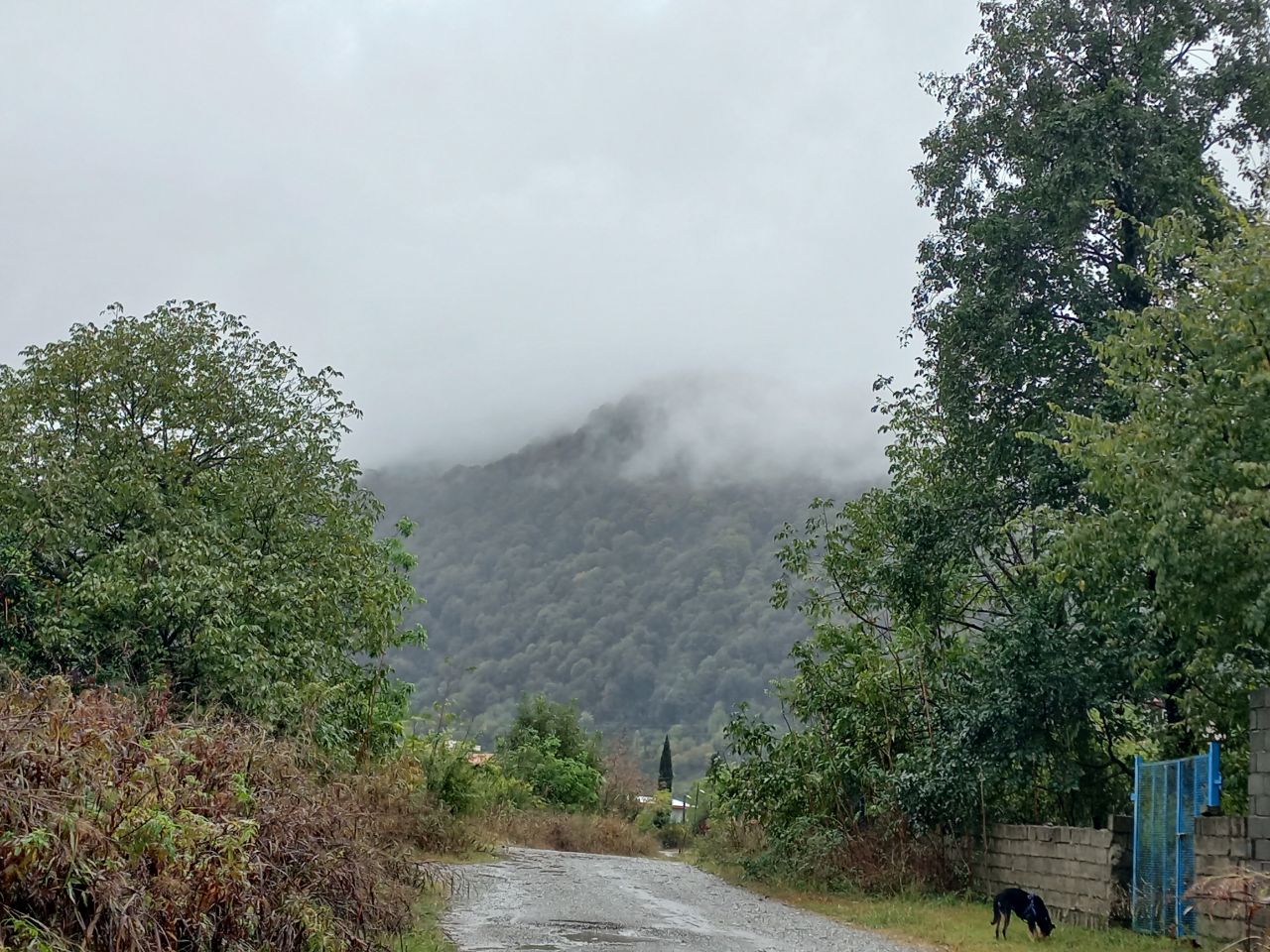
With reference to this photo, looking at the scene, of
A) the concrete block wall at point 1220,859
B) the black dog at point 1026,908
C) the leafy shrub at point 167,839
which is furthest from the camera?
the black dog at point 1026,908

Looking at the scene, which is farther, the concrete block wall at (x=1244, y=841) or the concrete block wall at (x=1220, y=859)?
the concrete block wall at (x=1220, y=859)

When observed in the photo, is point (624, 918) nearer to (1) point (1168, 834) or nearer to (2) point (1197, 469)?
(1) point (1168, 834)

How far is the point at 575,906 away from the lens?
51.0ft

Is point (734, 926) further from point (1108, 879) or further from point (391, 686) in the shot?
point (391, 686)

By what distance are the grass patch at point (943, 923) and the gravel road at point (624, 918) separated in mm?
493

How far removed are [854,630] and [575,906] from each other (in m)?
9.41

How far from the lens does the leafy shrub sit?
6121mm

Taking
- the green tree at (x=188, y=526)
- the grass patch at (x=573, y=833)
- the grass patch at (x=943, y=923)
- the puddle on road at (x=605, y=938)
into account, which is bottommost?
the grass patch at (x=573, y=833)

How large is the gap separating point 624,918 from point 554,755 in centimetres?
3531

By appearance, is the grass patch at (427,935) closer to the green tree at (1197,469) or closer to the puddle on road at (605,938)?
the puddle on road at (605,938)

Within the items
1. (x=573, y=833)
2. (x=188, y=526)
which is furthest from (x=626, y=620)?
(x=188, y=526)

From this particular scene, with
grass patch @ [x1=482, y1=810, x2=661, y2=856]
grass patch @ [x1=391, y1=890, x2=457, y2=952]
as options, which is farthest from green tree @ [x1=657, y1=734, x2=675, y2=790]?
grass patch @ [x1=391, y1=890, x2=457, y2=952]

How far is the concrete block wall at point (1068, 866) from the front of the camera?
1419 cm

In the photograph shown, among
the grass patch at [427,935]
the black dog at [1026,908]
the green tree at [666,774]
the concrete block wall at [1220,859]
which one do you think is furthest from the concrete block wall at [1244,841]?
the green tree at [666,774]
